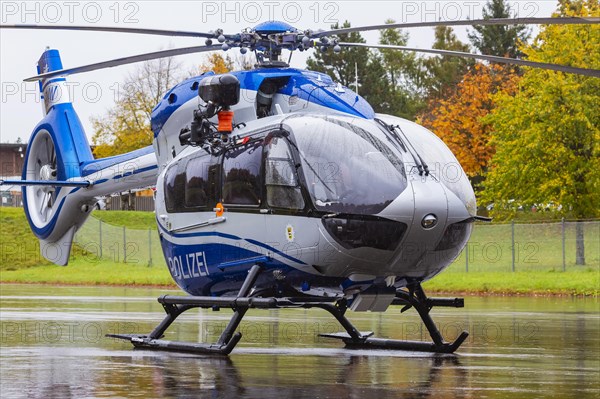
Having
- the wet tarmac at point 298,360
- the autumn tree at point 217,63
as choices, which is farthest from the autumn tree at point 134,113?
the wet tarmac at point 298,360

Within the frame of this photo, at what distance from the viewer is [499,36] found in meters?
86.8

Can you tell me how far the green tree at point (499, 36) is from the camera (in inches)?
3381

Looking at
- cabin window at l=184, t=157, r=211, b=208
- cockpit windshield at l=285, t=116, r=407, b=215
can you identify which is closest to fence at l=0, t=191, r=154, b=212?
cabin window at l=184, t=157, r=211, b=208

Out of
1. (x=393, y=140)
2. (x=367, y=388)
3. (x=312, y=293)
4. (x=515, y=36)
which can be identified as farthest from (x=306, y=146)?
(x=515, y=36)

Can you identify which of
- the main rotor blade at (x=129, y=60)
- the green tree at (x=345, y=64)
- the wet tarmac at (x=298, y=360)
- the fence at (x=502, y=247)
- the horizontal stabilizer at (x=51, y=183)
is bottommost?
the fence at (x=502, y=247)

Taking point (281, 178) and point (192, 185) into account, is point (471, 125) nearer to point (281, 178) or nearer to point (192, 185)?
point (192, 185)

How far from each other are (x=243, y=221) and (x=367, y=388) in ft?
12.6

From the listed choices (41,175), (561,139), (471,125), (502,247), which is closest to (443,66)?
(471,125)

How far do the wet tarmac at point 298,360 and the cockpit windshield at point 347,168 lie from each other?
6.65 feet

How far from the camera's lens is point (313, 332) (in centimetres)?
1927

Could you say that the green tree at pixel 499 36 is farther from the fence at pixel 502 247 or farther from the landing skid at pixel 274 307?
the landing skid at pixel 274 307

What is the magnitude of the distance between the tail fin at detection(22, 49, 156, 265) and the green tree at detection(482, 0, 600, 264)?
24.1 m

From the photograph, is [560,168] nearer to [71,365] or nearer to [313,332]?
[313,332]

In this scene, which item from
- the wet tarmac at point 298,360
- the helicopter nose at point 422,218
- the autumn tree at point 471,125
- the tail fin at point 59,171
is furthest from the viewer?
the autumn tree at point 471,125
